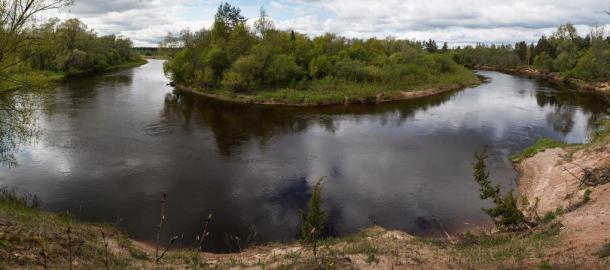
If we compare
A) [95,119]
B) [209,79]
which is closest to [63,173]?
[95,119]

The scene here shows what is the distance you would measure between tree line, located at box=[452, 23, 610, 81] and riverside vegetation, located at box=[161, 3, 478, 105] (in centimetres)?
2383

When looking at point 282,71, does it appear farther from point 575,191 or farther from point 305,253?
point 305,253

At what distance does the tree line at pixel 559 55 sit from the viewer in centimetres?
7575

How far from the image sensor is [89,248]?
12.7 metres

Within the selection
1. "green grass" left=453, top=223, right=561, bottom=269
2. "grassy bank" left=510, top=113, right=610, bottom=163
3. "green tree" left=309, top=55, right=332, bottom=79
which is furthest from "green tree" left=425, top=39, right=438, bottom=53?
"green grass" left=453, top=223, right=561, bottom=269

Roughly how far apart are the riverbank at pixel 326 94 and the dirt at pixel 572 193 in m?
29.7

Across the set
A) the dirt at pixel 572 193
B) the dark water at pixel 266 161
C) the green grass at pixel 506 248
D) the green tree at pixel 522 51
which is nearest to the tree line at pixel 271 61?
the dark water at pixel 266 161

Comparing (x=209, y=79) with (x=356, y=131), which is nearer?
(x=356, y=131)

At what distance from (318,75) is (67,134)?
125 feet

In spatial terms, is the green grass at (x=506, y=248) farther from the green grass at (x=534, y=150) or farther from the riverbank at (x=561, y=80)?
the riverbank at (x=561, y=80)

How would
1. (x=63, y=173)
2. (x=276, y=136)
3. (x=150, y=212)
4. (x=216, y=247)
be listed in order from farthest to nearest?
(x=276, y=136), (x=63, y=173), (x=150, y=212), (x=216, y=247)

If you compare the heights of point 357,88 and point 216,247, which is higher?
point 357,88

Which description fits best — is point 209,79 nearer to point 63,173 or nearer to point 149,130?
point 149,130

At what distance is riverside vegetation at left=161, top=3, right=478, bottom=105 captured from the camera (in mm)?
57062
